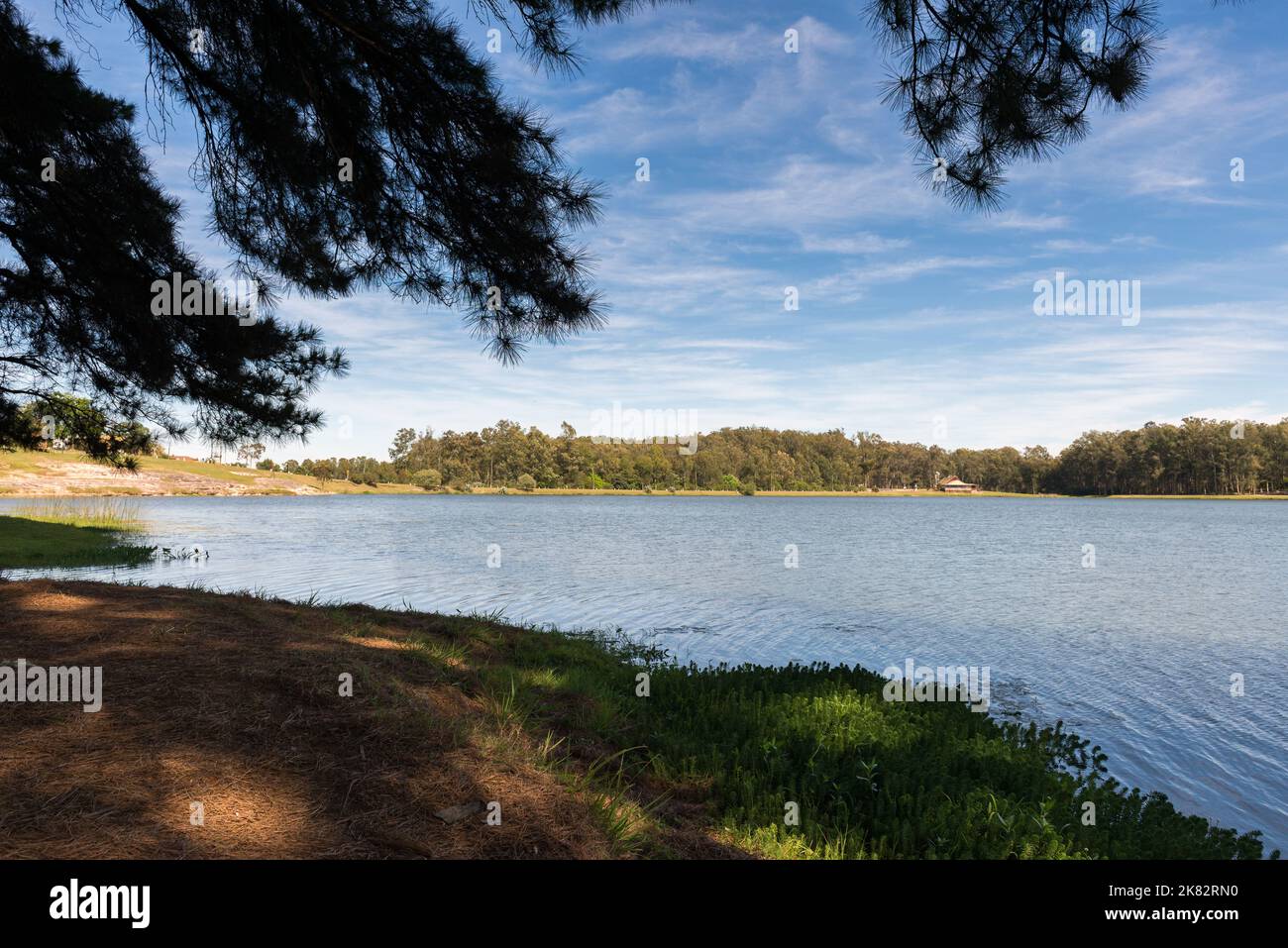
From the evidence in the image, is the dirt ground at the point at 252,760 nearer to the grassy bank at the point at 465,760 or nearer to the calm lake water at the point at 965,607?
the grassy bank at the point at 465,760

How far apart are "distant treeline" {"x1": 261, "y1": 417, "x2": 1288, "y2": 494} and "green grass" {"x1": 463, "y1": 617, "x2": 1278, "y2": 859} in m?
158

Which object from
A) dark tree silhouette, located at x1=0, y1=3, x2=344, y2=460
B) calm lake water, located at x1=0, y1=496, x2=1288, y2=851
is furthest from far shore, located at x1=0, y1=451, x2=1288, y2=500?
dark tree silhouette, located at x1=0, y1=3, x2=344, y2=460

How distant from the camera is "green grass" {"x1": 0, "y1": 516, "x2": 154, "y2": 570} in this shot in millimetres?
22016

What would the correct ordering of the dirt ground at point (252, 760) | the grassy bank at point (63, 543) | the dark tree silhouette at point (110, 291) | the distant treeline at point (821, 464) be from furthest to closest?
1. the distant treeline at point (821, 464)
2. the grassy bank at point (63, 543)
3. the dark tree silhouette at point (110, 291)
4. the dirt ground at point (252, 760)

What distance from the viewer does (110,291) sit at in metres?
9.53

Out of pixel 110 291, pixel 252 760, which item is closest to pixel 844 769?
pixel 252 760

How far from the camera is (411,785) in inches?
166

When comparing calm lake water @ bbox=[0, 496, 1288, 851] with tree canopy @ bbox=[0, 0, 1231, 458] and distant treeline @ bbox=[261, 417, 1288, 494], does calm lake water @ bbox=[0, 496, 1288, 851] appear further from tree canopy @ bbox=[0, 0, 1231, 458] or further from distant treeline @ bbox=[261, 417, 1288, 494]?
distant treeline @ bbox=[261, 417, 1288, 494]

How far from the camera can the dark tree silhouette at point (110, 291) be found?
9.22 meters

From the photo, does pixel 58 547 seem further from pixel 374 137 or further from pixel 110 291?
pixel 374 137

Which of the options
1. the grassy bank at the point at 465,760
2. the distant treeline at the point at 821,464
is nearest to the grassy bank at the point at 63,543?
the grassy bank at the point at 465,760

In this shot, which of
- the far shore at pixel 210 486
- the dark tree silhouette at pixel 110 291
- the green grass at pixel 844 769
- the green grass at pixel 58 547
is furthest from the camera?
the far shore at pixel 210 486

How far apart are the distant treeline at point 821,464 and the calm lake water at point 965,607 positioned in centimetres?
12513
